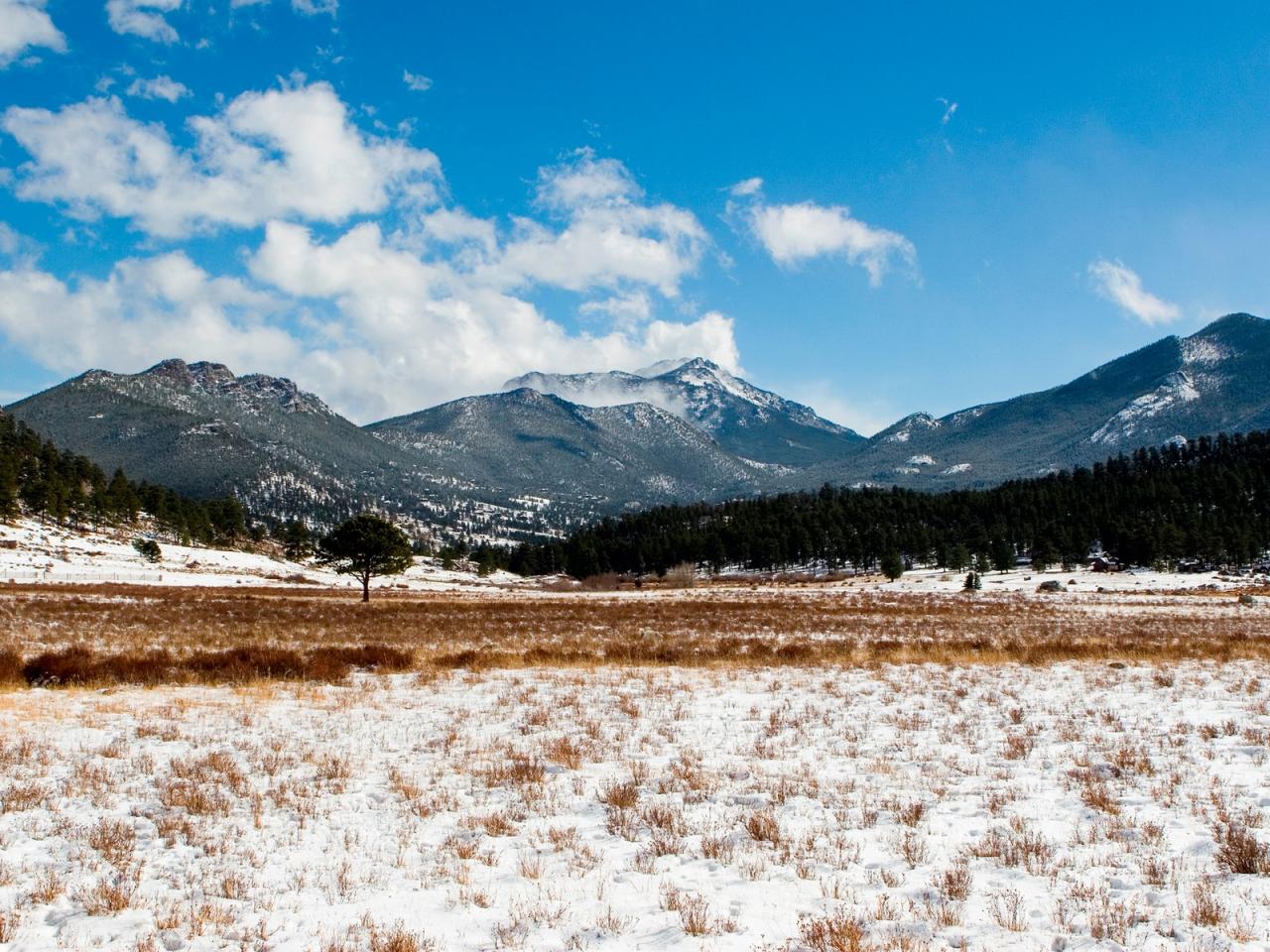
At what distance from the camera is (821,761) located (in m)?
10.7

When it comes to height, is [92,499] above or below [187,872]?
above

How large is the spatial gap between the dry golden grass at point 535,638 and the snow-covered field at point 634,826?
2.79 metres

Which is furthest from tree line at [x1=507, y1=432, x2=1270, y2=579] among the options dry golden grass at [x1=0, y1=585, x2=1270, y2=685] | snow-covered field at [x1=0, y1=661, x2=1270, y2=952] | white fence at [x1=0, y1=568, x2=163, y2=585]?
snow-covered field at [x1=0, y1=661, x2=1270, y2=952]

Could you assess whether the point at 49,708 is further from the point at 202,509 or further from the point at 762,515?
the point at 762,515

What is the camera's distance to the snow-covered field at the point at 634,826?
A: 5.60 m

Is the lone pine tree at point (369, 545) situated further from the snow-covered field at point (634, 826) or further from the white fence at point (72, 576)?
the snow-covered field at point (634, 826)

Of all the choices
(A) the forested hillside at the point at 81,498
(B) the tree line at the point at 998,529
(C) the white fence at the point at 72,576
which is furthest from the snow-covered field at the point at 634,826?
(A) the forested hillside at the point at 81,498

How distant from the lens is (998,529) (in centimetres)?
15088

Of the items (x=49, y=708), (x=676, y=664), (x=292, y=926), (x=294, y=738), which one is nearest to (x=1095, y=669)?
(x=676, y=664)

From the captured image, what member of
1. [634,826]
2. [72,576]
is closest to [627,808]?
[634,826]

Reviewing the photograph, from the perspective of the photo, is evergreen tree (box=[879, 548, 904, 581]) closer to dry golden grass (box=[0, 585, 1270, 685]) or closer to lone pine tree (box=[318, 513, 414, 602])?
dry golden grass (box=[0, 585, 1270, 685])

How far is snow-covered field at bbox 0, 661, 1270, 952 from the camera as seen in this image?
5602 millimetres

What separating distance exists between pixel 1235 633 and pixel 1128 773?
29356 millimetres

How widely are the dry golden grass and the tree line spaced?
80.3m
